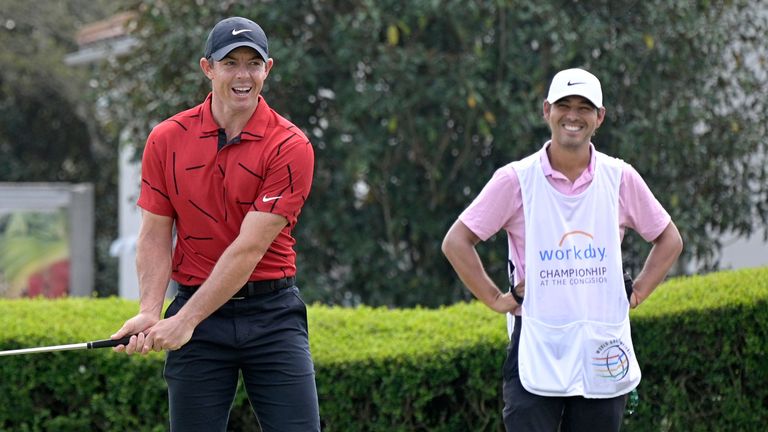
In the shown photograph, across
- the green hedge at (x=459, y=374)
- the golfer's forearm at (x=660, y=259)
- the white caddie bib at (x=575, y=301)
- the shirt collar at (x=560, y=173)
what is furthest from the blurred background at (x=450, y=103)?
the white caddie bib at (x=575, y=301)

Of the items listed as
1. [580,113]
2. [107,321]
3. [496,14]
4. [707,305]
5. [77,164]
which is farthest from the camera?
[77,164]

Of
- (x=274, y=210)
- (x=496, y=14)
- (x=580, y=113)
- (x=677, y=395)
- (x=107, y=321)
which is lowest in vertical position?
(x=677, y=395)

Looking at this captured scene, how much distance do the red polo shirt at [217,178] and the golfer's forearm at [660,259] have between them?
137cm

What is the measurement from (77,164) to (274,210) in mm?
23984

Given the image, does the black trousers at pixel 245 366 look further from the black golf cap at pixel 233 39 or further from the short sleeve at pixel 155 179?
the black golf cap at pixel 233 39

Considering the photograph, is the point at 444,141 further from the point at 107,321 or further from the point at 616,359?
the point at 616,359

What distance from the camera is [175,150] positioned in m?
4.13

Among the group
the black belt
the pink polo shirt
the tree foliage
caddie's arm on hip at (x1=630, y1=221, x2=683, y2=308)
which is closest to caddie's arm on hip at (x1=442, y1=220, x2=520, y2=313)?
the pink polo shirt

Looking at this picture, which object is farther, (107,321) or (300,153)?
(107,321)

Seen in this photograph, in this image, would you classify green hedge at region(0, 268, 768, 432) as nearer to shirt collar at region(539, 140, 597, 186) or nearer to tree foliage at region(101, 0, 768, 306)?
shirt collar at region(539, 140, 597, 186)

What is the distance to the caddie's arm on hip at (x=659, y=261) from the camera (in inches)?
180

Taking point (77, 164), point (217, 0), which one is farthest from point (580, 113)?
point (77, 164)

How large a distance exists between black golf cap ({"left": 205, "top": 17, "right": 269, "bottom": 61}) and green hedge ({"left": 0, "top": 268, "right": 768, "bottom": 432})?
2.03 m

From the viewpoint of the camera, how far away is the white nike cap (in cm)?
A: 426
